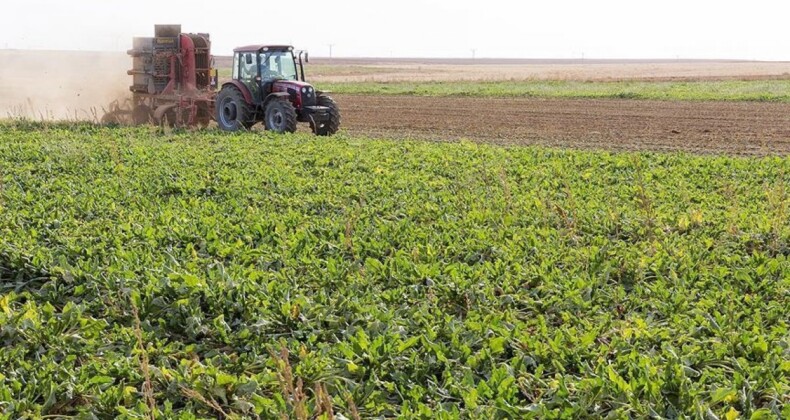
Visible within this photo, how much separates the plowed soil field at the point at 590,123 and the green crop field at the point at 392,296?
8.93m

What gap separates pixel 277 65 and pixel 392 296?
13.6 metres

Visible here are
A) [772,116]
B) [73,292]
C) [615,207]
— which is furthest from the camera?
[772,116]

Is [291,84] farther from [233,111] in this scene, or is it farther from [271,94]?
[233,111]

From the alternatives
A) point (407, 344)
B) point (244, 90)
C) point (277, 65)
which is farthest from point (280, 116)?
point (407, 344)

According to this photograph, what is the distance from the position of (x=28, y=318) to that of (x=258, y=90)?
13.5m

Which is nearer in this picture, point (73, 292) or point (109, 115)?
point (73, 292)

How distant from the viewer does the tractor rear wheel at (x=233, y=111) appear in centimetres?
1836

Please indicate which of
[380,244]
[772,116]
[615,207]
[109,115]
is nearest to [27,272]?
[380,244]

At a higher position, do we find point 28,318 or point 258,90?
point 258,90

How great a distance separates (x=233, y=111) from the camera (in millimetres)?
18781

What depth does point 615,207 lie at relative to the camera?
8.54 m

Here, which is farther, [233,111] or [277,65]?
[233,111]

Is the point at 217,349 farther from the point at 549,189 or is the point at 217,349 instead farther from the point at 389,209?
the point at 549,189

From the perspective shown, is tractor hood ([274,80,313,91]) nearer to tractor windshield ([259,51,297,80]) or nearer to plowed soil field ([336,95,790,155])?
tractor windshield ([259,51,297,80])
